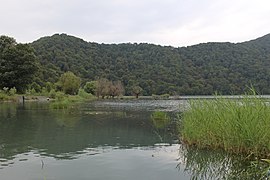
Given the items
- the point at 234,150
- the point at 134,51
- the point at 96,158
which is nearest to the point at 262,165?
the point at 234,150

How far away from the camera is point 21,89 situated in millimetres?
62219

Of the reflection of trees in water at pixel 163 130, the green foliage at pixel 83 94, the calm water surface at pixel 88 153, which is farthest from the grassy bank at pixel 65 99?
the calm water surface at pixel 88 153

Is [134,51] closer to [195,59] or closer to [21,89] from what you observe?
[195,59]

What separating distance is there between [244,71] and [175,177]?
7534 centimetres

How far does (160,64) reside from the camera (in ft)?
336

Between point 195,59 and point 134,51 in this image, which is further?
point 134,51

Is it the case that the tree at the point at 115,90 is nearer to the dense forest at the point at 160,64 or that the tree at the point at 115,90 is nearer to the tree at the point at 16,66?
the dense forest at the point at 160,64

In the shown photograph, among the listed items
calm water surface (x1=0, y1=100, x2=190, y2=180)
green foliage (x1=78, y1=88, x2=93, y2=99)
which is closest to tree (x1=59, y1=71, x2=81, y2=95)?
green foliage (x1=78, y1=88, x2=93, y2=99)

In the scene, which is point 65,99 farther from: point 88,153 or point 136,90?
point 88,153

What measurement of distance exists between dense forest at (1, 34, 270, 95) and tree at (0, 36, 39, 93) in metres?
15.0

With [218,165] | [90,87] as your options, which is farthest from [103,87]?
[218,165]

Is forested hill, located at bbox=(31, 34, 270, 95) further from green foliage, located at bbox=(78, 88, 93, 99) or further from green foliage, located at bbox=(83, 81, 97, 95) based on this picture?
green foliage, located at bbox=(78, 88, 93, 99)

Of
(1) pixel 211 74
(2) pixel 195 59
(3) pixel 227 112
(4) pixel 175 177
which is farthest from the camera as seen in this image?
(2) pixel 195 59

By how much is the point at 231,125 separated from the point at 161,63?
305ft
